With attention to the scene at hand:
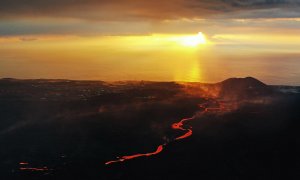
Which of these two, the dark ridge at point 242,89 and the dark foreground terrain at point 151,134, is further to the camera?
the dark ridge at point 242,89

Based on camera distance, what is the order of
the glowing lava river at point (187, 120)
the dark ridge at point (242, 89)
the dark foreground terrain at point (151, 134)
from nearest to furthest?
the dark foreground terrain at point (151, 134)
the glowing lava river at point (187, 120)
the dark ridge at point (242, 89)

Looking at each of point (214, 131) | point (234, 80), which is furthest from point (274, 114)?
point (234, 80)

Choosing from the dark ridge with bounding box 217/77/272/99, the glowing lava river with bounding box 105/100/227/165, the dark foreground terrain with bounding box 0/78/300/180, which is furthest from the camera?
the dark ridge with bounding box 217/77/272/99

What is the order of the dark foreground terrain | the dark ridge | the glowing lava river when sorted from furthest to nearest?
the dark ridge → the glowing lava river → the dark foreground terrain

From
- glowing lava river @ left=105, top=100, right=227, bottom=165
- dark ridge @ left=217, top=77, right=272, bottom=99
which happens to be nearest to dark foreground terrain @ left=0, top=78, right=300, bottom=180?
dark ridge @ left=217, top=77, right=272, bottom=99

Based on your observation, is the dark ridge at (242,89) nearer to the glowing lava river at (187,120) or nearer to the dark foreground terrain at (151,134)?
the dark foreground terrain at (151,134)

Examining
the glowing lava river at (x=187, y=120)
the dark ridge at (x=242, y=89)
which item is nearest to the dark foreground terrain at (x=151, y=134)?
the dark ridge at (x=242, y=89)

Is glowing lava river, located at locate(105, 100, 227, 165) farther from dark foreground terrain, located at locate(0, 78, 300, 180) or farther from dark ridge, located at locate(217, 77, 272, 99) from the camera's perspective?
dark ridge, located at locate(217, 77, 272, 99)
